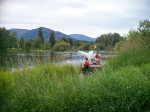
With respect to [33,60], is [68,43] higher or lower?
higher

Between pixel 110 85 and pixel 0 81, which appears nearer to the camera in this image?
pixel 110 85

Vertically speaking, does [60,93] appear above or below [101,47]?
below

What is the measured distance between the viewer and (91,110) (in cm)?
298

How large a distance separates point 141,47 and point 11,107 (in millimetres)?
7676

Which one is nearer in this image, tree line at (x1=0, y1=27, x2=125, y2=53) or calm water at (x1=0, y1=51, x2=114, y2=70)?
calm water at (x1=0, y1=51, x2=114, y2=70)

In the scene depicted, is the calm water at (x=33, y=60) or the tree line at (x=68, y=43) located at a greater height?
the tree line at (x=68, y=43)

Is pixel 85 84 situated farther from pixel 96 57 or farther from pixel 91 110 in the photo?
pixel 96 57

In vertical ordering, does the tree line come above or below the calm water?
above

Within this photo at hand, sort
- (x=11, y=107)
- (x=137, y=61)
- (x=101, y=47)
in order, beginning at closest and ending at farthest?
(x=11, y=107) → (x=137, y=61) → (x=101, y=47)

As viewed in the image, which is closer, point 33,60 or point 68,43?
point 33,60

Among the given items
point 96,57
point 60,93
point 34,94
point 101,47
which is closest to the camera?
point 60,93

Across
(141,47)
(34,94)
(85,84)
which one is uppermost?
(141,47)

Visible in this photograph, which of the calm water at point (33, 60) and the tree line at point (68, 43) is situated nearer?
the calm water at point (33, 60)

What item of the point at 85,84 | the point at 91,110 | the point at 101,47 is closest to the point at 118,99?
the point at 91,110
